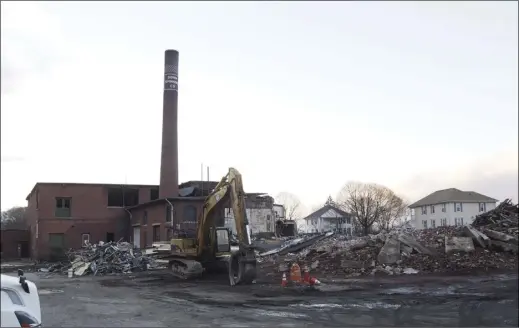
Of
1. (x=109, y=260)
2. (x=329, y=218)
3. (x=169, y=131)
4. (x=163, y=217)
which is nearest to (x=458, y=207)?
(x=109, y=260)

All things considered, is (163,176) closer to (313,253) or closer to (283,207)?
(283,207)

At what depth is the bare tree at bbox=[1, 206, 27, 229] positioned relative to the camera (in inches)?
180

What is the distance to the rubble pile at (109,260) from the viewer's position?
98.5 ft

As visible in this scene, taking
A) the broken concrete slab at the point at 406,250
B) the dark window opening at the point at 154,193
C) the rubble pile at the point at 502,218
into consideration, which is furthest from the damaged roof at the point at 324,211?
the broken concrete slab at the point at 406,250

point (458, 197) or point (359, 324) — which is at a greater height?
point (458, 197)

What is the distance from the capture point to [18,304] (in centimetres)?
353

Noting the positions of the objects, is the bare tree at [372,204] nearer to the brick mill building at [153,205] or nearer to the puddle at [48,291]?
the brick mill building at [153,205]

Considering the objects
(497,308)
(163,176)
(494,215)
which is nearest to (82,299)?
(497,308)

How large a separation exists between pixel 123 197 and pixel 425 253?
3372cm

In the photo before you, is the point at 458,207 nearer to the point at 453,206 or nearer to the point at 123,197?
the point at 453,206

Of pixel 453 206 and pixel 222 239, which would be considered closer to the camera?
pixel 222 239

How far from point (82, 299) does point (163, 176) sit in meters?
Answer: 32.0

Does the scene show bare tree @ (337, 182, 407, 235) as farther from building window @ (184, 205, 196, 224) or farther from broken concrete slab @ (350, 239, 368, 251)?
broken concrete slab @ (350, 239, 368, 251)

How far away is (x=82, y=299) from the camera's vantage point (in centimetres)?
1645
